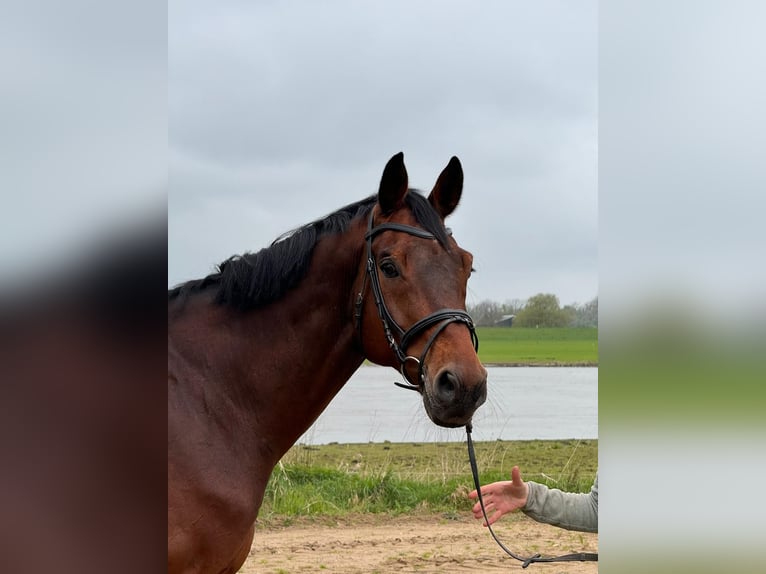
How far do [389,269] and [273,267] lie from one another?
1.50 ft

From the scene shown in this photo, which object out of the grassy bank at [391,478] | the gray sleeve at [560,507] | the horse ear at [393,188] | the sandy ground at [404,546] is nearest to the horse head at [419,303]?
the horse ear at [393,188]

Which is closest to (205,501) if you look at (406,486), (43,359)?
(43,359)

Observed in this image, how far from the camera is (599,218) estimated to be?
3.62ft

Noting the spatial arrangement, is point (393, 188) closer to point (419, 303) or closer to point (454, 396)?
point (419, 303)

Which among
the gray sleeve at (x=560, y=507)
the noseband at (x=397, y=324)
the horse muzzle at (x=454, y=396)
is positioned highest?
the noseband at (x=397, y=324)

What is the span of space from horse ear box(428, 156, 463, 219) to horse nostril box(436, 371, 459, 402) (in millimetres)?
803

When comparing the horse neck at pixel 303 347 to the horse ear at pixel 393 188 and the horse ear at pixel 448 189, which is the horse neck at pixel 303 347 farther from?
the horse ear at pixel 448 189

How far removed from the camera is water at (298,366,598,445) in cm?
1270

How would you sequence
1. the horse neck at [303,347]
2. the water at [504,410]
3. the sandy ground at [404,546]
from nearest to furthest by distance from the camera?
the horse neck at [303,347] → the sandy ground at [404,546] → the water at [504,410]

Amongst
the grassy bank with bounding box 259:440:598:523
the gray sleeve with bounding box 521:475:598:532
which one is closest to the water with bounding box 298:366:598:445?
the grassy bank with bounding box 259:440:598:523

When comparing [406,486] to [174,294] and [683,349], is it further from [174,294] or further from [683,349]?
[683,349]

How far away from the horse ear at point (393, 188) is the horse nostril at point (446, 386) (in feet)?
2.36

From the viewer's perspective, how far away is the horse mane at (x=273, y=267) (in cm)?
278

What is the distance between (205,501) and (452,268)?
1.19 m
